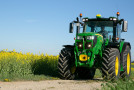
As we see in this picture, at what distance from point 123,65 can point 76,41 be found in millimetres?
2485

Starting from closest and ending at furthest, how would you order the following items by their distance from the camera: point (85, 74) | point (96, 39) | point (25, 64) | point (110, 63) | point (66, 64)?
point (110, 63) → point (96, 39) → point (66, 64) → point (25, 64) → point (85, 74)

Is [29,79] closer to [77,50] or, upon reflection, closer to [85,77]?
[77,50]

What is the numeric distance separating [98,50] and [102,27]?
145 centimetres

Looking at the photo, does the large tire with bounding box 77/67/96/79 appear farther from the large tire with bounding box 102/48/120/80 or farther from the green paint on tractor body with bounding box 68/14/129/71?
the large tire with bounding box 102/48/120/80

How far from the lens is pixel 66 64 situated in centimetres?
967

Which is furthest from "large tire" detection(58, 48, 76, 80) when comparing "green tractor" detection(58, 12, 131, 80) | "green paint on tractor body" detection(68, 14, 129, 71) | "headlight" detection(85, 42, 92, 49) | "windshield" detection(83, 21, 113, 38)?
"windshield" detection(83, 21, 113, 38)

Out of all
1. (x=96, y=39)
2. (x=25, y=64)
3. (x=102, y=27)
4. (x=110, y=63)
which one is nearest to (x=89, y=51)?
(x=96, y=39)

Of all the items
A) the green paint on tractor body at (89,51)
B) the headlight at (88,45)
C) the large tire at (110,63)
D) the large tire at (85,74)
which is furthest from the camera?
the large tire at (85,74)

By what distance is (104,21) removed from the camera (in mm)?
10617

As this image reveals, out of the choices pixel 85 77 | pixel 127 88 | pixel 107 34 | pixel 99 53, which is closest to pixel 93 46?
pixel 99 53

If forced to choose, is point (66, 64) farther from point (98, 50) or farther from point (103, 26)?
point (103, 26)

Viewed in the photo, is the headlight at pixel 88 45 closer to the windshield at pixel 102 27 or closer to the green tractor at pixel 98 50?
the green tractor at pixel 98 50

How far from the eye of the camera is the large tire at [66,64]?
31.8 ft

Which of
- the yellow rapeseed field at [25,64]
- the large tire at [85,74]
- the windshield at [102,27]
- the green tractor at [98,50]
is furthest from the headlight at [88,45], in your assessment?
the yellow rapeseed field at [25,64]
